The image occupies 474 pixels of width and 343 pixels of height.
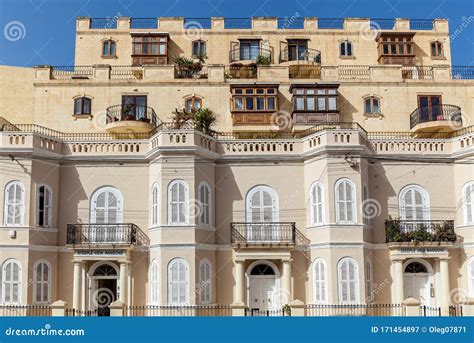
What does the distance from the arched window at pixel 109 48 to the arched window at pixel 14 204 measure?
16922 mm

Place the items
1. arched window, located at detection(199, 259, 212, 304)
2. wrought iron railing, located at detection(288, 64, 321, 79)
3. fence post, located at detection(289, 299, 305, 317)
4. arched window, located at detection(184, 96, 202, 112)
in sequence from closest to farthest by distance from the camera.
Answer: fence post, located at detection(289, 299, 305, 317)
arched window, located at detection(199, 259, 212, 304)
arched window, located at detection(184, 96, 202, 112)
wrought iron railing, located at detection(288, 64, 321, 79)

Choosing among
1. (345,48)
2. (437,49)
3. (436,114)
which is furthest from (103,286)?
(437,49)

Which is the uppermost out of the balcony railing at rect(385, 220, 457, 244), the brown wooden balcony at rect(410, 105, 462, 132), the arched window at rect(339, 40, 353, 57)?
the arched window at rect(339, 40, 353, 57)

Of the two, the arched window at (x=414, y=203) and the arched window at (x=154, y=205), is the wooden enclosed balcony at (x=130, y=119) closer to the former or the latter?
the arched window at (x=154, y=205)

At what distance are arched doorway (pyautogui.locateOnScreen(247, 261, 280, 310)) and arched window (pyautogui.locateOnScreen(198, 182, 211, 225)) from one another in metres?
3.23

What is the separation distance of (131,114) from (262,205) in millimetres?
10721

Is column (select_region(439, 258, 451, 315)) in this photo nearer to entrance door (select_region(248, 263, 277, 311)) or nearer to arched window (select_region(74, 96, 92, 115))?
entrance door (select_region(248, 263, 277, 311))

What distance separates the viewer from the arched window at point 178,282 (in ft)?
90.4

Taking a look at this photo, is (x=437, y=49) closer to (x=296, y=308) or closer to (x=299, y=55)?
(x=299, y=55)

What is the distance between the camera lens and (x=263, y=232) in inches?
1147

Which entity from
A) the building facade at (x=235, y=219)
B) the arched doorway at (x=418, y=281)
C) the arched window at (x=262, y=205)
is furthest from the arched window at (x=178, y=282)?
the arched doorway at (x=418, y=281)

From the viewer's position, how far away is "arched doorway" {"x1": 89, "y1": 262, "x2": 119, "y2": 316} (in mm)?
29250

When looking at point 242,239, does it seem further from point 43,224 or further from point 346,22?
point 346,22

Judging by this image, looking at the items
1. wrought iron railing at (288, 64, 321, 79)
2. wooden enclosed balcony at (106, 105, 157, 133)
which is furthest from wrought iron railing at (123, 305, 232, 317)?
wrought iron railing at (288, 64, 321, 79)
